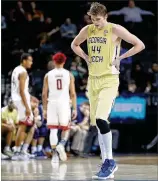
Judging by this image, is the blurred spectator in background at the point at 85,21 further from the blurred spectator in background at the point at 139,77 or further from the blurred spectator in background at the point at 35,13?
the blurred spectator in background at the point at 139,77

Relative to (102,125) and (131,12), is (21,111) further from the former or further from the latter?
(131,12)

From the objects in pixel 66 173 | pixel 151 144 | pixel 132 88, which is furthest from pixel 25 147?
pixel 66 173

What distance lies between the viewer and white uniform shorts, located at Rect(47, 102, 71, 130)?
1295 centimetres

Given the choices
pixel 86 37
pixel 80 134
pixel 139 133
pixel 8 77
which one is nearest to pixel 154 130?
pixel 139 133

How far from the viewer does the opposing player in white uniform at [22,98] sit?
13.2 m

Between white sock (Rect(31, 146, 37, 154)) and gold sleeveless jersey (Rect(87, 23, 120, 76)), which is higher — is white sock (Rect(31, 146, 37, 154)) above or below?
below

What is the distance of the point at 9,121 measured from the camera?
14.6 metres

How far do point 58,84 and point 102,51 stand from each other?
4.69 m

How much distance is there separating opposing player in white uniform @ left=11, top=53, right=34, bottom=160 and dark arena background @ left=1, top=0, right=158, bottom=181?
1.20ft

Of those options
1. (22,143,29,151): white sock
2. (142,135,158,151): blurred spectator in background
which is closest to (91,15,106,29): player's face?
(22,143,29,151): white sock

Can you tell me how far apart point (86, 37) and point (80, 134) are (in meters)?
7.09

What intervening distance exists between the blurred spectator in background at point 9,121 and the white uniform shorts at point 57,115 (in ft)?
6.17

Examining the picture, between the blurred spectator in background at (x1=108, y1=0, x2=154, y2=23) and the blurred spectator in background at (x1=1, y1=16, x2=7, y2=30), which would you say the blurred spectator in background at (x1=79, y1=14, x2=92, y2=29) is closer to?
the blurred spectator in background at (x1=108, y1=0, x2=154, y2=23)

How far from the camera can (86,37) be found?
336 inches
